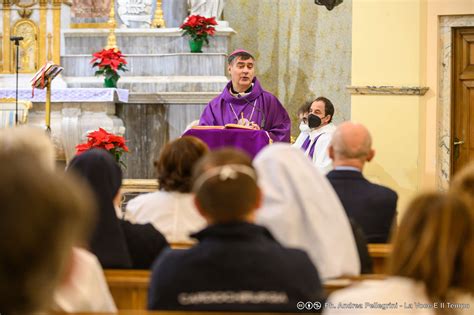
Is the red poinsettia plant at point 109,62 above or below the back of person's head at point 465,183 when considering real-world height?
above

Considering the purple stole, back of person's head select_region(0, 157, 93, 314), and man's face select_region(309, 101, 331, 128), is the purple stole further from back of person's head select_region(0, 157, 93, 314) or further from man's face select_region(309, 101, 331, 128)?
back of person's head select_region(0, 157, 93, 314)

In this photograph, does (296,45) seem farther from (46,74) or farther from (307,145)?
(46,74)

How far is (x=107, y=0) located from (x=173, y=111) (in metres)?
2.07

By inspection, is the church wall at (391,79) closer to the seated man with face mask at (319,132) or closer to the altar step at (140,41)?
the seated man with face mask at (319,132)

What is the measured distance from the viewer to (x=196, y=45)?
11.9 metres

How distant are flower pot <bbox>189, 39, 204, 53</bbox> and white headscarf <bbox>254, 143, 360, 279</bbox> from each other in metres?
8.65

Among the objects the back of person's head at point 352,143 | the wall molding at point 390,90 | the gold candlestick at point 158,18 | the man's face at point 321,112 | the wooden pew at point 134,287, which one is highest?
the gold candlestick at point 158,18

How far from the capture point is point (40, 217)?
1.41m

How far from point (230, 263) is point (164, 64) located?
31.1 feet

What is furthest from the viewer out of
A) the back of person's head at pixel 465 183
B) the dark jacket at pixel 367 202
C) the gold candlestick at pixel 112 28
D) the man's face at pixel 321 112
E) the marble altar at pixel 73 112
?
the gold candlestick at pixel 112 28

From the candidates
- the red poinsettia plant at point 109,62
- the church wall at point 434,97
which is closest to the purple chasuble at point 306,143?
the church wall at point 434,97

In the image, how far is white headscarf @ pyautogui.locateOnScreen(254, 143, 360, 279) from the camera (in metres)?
3.36

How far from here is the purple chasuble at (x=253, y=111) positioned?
8.61m

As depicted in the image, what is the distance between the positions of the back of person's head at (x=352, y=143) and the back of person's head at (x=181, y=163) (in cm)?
78
